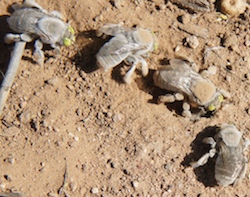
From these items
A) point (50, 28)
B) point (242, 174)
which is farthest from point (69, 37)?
point (242, 174)

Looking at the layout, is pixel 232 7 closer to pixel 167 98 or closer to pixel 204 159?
pixel 167 98

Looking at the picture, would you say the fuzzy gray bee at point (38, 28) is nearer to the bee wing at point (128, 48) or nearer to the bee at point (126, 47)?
the bee at point (126, 47)

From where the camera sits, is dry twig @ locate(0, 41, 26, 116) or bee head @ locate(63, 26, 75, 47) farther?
bee head @ locate(63, 26, 75, 47)

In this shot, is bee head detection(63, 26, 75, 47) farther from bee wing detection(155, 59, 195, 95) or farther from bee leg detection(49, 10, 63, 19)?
bee wing detection(155, 59, 195, 95)

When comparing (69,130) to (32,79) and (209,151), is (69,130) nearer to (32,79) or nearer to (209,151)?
(32,79)

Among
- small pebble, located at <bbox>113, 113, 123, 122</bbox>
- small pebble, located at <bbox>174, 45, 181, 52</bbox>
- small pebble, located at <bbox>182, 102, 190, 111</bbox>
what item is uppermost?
small pebble, located at <bbox>174, 45, 181, 52</bbox>

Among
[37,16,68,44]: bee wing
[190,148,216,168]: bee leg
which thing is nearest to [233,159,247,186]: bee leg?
[190,148,216,168]: bee leg

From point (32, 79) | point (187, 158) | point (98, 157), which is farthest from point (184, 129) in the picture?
point (32, 79)
